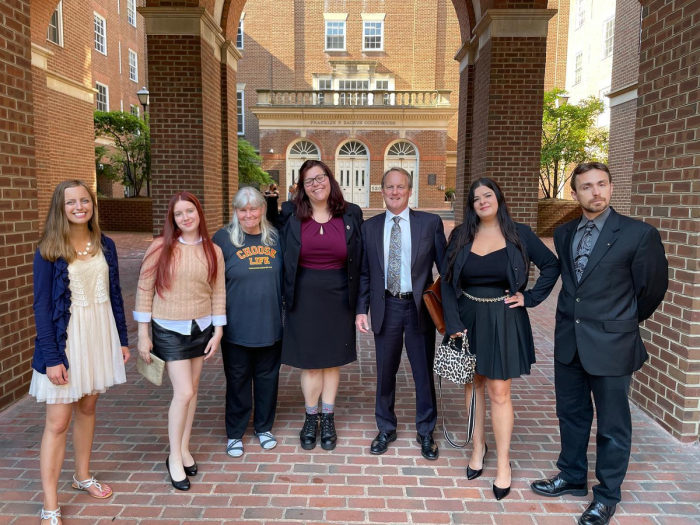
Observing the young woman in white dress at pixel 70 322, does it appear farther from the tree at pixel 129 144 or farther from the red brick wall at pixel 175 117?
the tree at pixel 129 144

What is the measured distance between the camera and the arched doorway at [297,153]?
88.5ft

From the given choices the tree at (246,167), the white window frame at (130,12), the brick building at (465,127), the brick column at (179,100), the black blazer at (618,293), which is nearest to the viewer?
the black blazer at (618,293)

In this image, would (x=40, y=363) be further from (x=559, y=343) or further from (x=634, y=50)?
(x=634, y=50)

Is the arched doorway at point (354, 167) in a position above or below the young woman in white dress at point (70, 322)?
above

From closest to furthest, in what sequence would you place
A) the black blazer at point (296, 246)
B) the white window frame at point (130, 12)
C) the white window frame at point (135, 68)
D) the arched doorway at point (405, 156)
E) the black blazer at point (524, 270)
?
the black blazer at point (524, 270)
the black blazer at point (296, 246)
the arched doorway at point (405, 156)
the white window frame at point (130, 12)
the white window frame at point (135, 68)

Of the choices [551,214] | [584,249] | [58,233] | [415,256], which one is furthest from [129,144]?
[584,249]

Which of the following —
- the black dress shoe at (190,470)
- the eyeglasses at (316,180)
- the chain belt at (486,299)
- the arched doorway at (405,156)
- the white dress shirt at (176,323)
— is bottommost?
the black dress shoe at (190,470)

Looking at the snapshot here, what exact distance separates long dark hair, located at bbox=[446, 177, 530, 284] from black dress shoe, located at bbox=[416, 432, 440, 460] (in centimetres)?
118

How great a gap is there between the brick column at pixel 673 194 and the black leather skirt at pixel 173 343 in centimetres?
339

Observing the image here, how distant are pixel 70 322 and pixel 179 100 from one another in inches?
233

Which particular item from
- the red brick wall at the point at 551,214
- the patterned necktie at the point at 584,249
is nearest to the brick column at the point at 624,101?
the red brick wall at the point at 551,214

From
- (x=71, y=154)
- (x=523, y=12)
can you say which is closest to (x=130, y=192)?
(x=71, y=154)

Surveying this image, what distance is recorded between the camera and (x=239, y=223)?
3.37 m

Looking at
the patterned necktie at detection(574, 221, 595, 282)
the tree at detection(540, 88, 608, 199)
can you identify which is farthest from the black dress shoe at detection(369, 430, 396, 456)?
the tree at detection(540, 88, 608, 199)
